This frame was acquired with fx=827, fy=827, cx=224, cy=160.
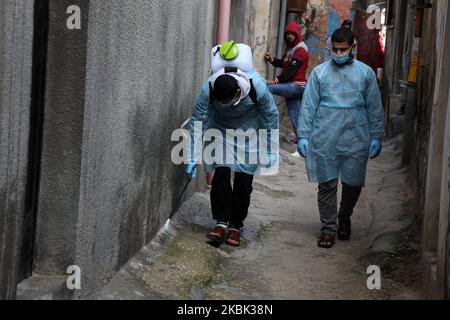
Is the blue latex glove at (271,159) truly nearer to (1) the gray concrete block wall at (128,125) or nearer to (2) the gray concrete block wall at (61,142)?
(1) the gray concrete block wall at (128,125)

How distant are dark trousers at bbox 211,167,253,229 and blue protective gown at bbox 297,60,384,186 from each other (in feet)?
1.94

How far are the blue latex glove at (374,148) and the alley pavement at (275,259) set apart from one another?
63 cm

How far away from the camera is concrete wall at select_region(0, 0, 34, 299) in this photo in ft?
11.4

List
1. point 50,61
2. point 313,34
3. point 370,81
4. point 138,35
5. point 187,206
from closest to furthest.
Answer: point 50,61, point 138,35, point 370,81, point 187,206, point 313,34

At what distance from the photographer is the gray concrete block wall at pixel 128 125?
4168mm

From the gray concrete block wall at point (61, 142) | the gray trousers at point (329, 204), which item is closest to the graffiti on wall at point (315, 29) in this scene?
the gray trousers at point (329, 204)

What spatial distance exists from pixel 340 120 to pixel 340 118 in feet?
0.05

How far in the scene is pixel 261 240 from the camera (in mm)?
6707

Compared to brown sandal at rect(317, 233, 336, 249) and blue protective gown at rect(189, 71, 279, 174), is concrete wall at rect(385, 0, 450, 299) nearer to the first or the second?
brown sandal at rect(317, 233, 336, 249)

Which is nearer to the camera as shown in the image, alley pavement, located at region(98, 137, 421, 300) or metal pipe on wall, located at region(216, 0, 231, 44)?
alley pavement, located at region(98, 137, 421, 300)

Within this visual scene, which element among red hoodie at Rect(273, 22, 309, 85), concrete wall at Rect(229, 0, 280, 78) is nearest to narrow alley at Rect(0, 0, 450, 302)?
concrete wall at Rect(229, 0, 280, 78)
